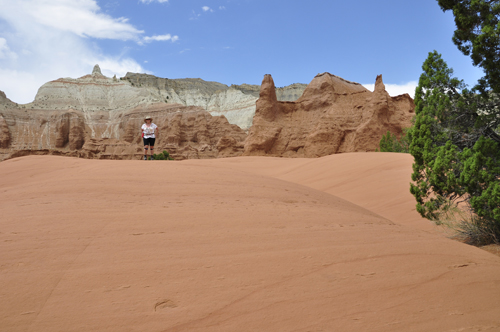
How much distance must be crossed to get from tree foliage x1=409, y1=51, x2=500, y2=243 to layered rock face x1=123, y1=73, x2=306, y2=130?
2395 inches

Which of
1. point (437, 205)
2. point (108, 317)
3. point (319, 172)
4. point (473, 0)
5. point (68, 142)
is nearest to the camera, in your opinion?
point (108, 317)

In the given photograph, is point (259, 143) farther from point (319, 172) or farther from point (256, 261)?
point (256, 261)

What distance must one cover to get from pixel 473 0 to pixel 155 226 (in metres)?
4.86

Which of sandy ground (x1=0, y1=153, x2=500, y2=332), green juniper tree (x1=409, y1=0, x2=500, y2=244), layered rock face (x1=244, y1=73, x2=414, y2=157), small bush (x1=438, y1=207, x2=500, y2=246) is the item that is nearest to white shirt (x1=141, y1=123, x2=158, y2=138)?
sandy ground (x1=0, y1=153, x2=500, y2=332)

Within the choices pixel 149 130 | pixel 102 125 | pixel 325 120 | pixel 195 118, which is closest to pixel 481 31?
pixel 149 130

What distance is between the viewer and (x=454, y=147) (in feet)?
18.1

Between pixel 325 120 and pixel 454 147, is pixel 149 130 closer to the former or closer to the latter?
pixel 454 147

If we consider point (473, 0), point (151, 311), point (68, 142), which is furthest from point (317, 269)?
point (68, 142)

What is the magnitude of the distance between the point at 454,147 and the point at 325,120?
27.1 metres

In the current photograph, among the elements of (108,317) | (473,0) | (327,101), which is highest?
(327,101)

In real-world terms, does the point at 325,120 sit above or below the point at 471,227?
above

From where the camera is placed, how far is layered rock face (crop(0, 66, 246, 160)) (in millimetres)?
49781

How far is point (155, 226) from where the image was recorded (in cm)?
345

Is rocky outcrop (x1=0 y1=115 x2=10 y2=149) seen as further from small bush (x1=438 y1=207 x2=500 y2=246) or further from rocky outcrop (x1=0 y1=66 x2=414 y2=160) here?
small bush (x1=438 y1=207 x2=500 y2=246)
